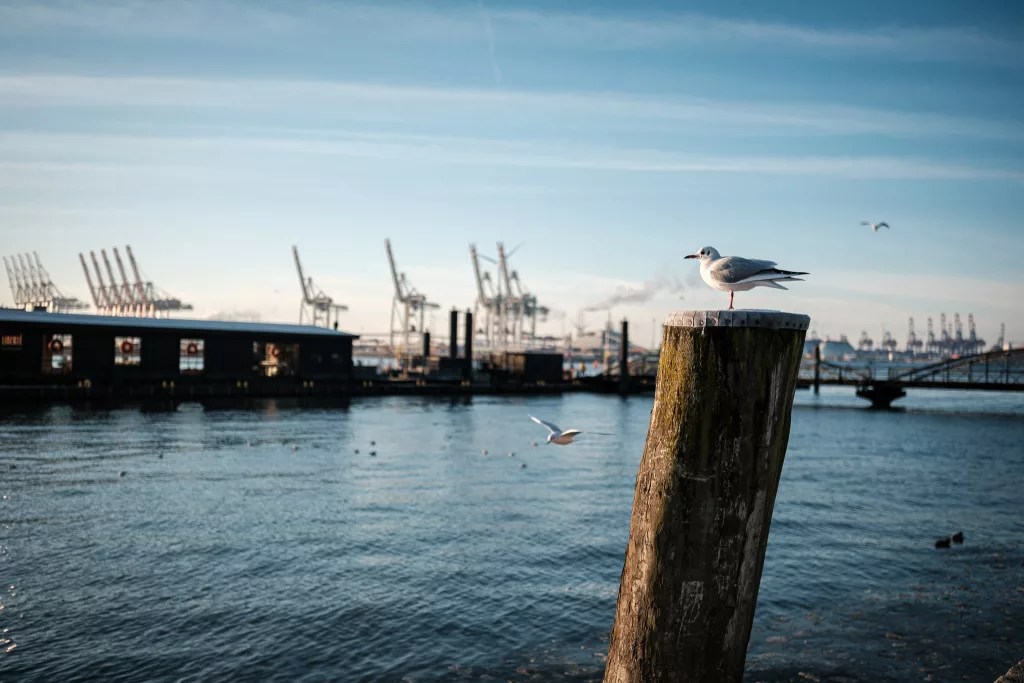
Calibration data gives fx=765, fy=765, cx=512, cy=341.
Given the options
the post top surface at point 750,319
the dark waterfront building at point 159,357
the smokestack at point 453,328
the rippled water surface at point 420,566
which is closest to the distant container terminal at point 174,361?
the dark waterfront building at point 159,357

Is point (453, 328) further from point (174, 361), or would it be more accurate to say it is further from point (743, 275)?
point (743, 275)

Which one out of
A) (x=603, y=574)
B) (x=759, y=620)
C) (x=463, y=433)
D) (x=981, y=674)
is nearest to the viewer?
(x=981, y=674)

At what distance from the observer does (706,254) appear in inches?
275

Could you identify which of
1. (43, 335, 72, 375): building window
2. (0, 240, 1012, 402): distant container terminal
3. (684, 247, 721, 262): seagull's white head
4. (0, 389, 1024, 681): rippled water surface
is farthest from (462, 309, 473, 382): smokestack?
(684, 247, 721, 262): seagull's white head

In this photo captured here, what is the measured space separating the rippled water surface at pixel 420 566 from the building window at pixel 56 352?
26.9 meters

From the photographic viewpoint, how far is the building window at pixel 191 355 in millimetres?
66938

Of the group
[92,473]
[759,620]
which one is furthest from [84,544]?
[759,620]

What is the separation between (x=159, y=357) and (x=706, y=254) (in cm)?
6657

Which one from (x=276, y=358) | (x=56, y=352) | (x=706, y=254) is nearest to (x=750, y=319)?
(x=706, y=254)

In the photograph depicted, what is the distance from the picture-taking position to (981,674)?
12758 millimetres

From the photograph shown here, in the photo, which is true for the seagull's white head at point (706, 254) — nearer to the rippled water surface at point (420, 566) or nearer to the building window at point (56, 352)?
the rippled water surface at point (420, 566)

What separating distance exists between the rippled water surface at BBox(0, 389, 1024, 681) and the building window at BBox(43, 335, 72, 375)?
2688cm

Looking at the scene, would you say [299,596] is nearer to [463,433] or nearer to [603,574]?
[603,574]

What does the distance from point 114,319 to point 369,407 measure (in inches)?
916
